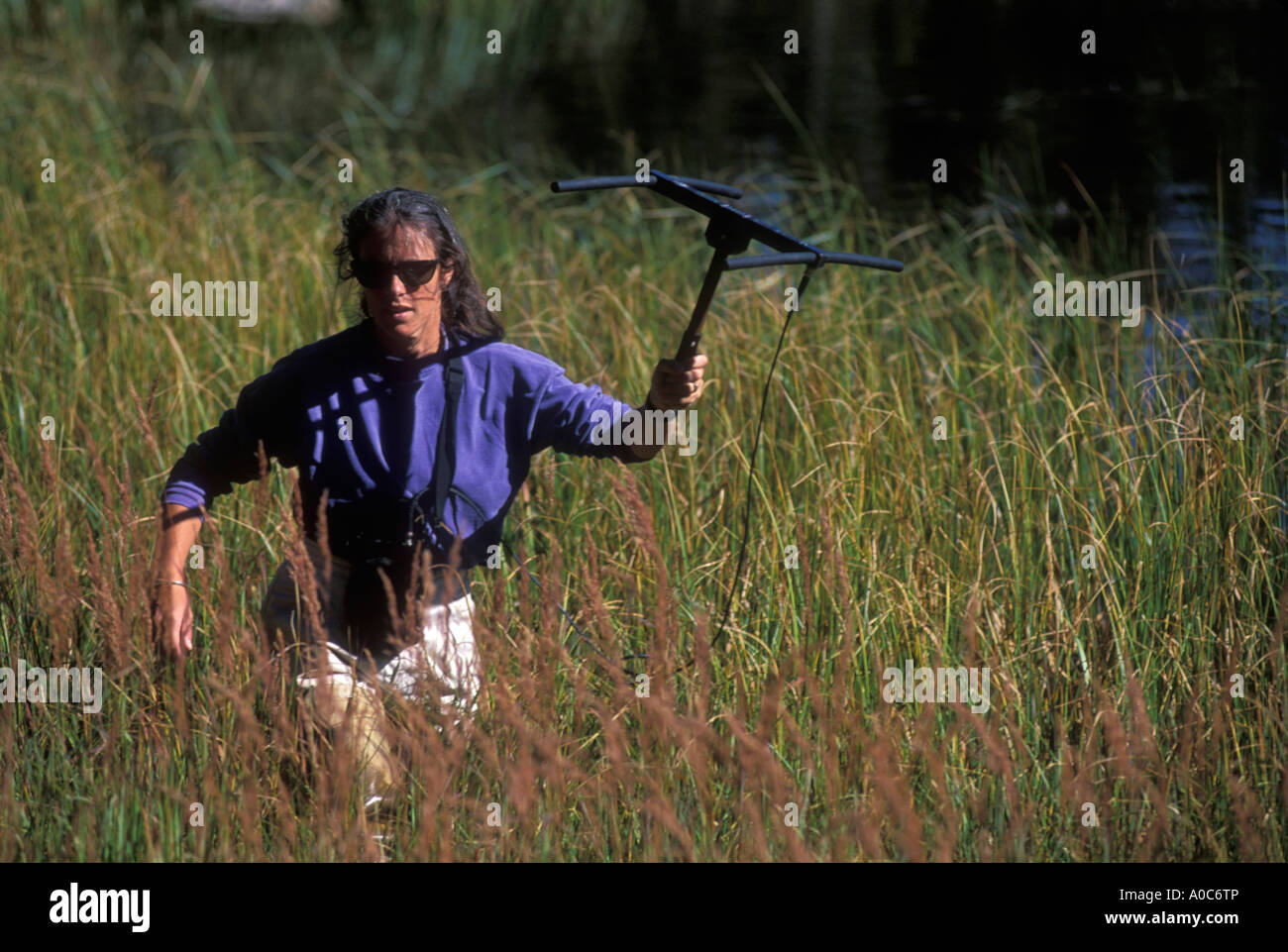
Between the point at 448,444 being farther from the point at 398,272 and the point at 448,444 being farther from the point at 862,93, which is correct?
the point at 862,93

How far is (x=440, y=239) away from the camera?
8.83 feet

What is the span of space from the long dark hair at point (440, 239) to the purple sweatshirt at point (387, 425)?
0.04m

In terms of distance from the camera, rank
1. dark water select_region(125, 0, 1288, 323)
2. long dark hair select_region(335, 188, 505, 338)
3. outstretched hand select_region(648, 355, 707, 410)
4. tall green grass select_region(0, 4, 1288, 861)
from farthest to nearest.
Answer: dark water select_region(125, 0, 1288, 323) < long dark hair select_region(335, 188, 505, 338) < outstretched hand select_region(648, 355, 707, 410) < tall green grass select_region(0, 4, 1288, 861)

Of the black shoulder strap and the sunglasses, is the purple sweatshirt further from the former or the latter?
the sunglasses

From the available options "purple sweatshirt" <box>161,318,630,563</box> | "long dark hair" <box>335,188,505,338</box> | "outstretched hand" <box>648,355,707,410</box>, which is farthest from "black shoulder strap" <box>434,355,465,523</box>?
"outstretched hand" <box>648,355,707,410</box>

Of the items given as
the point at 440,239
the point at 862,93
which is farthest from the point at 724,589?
the point at 862,93

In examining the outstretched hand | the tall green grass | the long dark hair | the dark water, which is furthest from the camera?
the dark water

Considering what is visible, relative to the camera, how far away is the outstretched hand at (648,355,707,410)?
2.55 meters

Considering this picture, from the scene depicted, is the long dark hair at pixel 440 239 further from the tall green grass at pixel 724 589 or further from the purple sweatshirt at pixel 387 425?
the tall green grass at pixel 724 589

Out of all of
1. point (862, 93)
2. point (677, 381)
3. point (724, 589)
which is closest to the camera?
point (677, 381)

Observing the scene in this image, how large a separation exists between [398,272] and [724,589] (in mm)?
1074

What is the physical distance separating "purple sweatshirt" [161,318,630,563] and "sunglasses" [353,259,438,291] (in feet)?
0.47

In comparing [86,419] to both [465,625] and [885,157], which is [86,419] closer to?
[465,625]

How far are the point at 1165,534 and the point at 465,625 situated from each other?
172 cm
